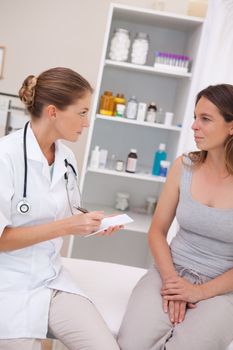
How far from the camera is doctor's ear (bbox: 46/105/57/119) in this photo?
151 centimetres

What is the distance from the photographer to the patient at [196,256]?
1.42 metres

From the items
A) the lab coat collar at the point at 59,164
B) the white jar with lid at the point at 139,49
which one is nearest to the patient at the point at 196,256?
the lab coat collar at the point at 59,164

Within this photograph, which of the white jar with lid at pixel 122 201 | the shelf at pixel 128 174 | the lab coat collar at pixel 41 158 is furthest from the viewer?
the white jar with lid at pixel 122 201

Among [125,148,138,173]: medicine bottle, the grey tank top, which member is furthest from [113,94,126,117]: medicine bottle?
the grey tank top

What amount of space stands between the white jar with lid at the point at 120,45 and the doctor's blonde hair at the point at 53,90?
116cm

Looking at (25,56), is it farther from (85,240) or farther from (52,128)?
(52,128)

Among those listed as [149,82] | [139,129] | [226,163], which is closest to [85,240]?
[139,129]

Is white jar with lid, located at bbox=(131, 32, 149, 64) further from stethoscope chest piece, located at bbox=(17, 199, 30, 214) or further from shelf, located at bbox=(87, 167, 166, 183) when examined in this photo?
stethoscope chest piece, located at bbox=(17, 199, 30, 214)

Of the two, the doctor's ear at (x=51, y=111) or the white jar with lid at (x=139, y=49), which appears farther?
the white jar with lid at (x=139, y=49)

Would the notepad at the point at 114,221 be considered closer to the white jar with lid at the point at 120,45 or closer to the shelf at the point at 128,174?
the shelf at the point at 128,174

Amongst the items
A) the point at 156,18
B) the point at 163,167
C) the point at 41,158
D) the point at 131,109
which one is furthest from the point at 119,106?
the point at 41,158

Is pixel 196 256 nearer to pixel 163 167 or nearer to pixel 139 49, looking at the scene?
pixel 163 167

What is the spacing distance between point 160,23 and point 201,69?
54 cm

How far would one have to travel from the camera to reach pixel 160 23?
9.23 feet
